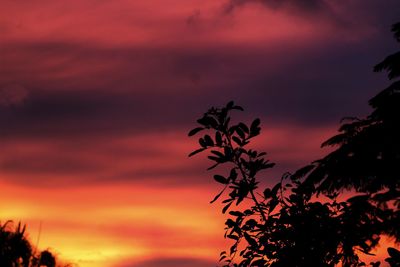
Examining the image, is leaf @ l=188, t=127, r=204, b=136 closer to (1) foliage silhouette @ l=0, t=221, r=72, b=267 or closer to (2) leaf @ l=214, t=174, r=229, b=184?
(2) leaf @ l=214, t=174, r=229, b=184

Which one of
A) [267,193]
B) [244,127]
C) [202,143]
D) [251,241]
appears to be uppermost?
[244,127]

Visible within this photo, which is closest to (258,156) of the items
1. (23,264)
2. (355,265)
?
(355,265)

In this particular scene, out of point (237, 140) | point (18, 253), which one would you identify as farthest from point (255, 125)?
point (18, 253)

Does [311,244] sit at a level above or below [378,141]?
below

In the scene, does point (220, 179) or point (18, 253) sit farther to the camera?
point (18, 253)

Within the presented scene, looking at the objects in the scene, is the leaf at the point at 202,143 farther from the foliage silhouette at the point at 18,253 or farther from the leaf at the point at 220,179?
the foliage silhouette at the point at 18,253

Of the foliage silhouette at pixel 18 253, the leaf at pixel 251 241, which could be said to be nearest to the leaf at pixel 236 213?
the leaf at pixel 251 241

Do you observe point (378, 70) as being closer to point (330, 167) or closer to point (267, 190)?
point (330, 167)

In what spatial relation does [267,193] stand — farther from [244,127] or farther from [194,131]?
[194,131]

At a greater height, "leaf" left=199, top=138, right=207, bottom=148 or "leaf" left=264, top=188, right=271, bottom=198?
"leaf" left=199, top=138, right=207, bottom=148

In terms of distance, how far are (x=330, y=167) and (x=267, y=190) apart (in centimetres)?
903

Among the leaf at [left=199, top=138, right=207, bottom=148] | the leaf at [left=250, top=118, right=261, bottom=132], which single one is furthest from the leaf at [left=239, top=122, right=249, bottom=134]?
the leaf at [left=199, top=138, right=207, bottom=148]

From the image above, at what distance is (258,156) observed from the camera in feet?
18.6

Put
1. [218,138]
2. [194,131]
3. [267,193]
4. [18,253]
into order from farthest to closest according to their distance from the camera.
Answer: [18,253]
[267,193]
[218,138]
[194,131]
